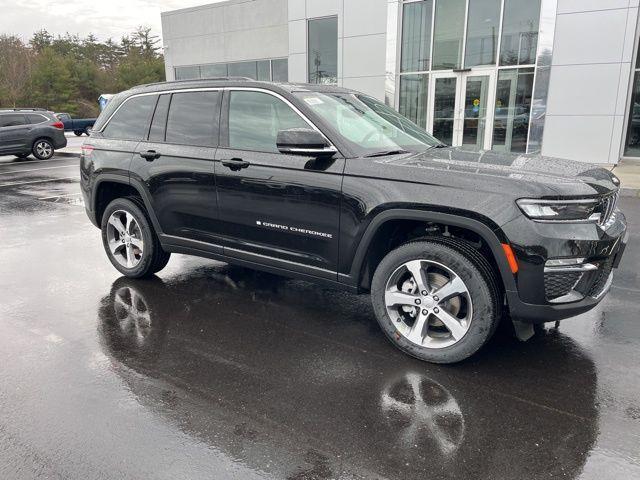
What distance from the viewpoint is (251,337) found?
3.97 metres

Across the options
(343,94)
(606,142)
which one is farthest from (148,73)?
(343,94)

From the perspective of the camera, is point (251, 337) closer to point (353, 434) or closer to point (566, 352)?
point (353, 434)

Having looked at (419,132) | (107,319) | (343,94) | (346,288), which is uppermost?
(343,94)

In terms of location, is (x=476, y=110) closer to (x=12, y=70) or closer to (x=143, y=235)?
(x=143, y=235)

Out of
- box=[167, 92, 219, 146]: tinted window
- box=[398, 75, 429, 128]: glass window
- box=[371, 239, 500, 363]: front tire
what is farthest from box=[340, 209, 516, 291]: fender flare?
box=[398, 75, 429, 128]: glass window

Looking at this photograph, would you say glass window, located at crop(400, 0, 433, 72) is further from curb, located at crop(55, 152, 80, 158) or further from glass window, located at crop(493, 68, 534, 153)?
curb, located at crop(55, 152, 80, 158)

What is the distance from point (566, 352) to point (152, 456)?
2.85 meters

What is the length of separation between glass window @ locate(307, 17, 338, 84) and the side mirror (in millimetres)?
15042

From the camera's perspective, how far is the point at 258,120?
420cm

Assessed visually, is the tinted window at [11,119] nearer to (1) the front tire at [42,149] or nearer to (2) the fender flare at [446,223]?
(1) the front tire at [42,149]

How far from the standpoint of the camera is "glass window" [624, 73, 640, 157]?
14016 millimetres

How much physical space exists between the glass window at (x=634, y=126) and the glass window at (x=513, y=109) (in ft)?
9.09

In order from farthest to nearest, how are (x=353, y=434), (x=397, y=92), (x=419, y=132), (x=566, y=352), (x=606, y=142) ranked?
(x=397, y=92)
(x=606, y=142)
(x=419, y=132)
(x=566, y=352)
(x=353, y=434)

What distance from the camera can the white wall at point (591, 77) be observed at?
12.6 metres
